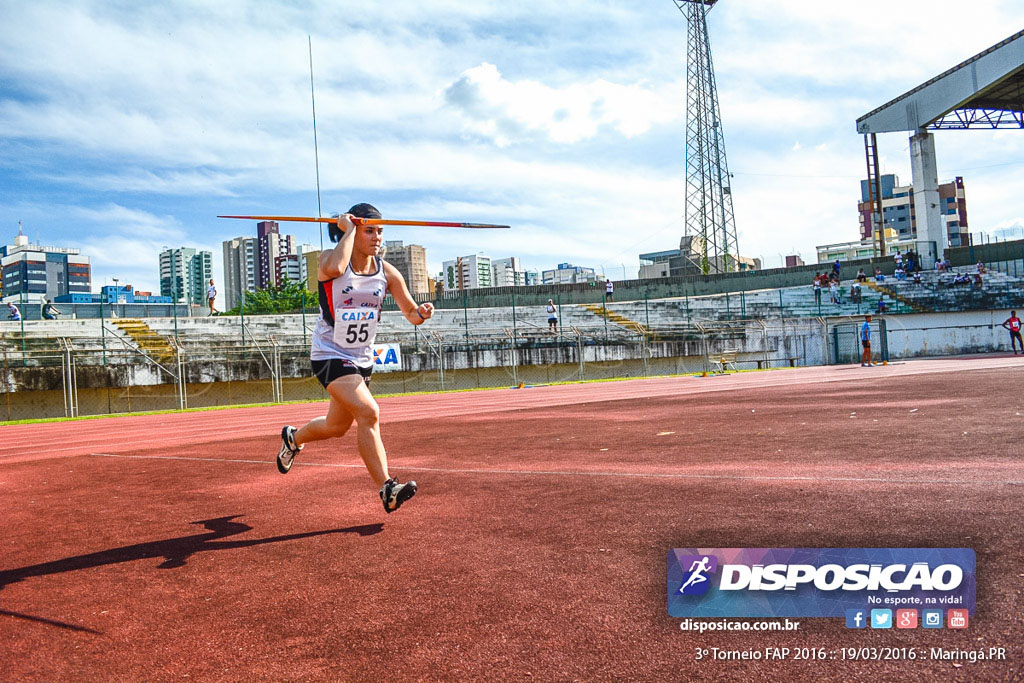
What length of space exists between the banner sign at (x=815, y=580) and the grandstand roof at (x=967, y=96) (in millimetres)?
43000

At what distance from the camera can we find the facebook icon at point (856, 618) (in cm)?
262

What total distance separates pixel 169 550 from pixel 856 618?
3602 millimetres

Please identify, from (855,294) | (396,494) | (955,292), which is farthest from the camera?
(855,294)

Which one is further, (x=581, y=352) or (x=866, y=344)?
(x=581, y=352)

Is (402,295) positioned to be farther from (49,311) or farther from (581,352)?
(49,311)

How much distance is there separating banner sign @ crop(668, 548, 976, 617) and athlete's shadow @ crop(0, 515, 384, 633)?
6.92ft

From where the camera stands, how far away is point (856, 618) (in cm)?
266

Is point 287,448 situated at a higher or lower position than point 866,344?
lower

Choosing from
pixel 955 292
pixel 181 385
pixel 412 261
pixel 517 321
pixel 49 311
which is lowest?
pixel 181 385

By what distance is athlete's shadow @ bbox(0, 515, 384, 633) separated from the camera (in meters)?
3.94

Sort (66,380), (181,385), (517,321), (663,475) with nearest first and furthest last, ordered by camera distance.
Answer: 1. (663,475)
2. (66,380)
3. (181,385)
4. (517,321)

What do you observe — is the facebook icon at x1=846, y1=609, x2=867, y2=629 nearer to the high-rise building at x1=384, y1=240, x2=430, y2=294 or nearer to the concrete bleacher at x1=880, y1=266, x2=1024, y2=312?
the concrete bleacher at x1=880, y1=266, x2=1024, y2=312

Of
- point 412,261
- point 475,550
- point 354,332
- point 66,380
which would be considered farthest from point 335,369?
point 412,261

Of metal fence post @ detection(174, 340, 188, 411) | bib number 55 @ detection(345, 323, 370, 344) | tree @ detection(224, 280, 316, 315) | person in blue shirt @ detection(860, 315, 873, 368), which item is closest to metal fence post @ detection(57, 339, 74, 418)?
metal fence post @ detection(174, 340, 188, 411)
